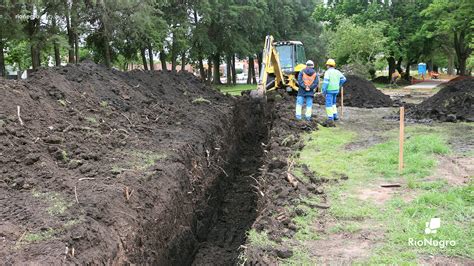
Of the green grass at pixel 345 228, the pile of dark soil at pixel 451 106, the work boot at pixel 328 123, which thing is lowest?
the green grass at pixel 345 228

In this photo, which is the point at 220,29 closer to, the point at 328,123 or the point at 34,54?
the point at 34,54

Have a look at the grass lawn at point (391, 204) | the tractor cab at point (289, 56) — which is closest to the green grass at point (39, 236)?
the grass lawn at point (391, 204)

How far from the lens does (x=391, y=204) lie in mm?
6113

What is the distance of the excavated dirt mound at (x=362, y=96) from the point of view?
18984 millimetres

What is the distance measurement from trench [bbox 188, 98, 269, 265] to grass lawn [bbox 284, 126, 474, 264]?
5.16ft

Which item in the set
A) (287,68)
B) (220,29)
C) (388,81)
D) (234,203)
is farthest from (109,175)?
(388,81)

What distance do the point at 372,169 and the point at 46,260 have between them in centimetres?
560

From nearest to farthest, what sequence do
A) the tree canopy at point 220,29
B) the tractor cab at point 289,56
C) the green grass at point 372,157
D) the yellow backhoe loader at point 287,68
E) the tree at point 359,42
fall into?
the green grass at point 372,157, the yellow backhoe loader at point 287,68, the tractor cab at point 289,56, the tree canopy at point 220,29, the tree at point 359,42

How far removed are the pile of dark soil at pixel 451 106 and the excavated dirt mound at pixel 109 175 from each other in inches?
214

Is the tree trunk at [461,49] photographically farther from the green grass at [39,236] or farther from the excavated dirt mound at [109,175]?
the green grass at [39,236]

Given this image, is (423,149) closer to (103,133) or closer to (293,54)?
(103,133)

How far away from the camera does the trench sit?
7.32 meters

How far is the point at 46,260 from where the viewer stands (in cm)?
425

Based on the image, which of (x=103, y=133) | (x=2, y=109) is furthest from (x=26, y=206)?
(x=103, y=133)
